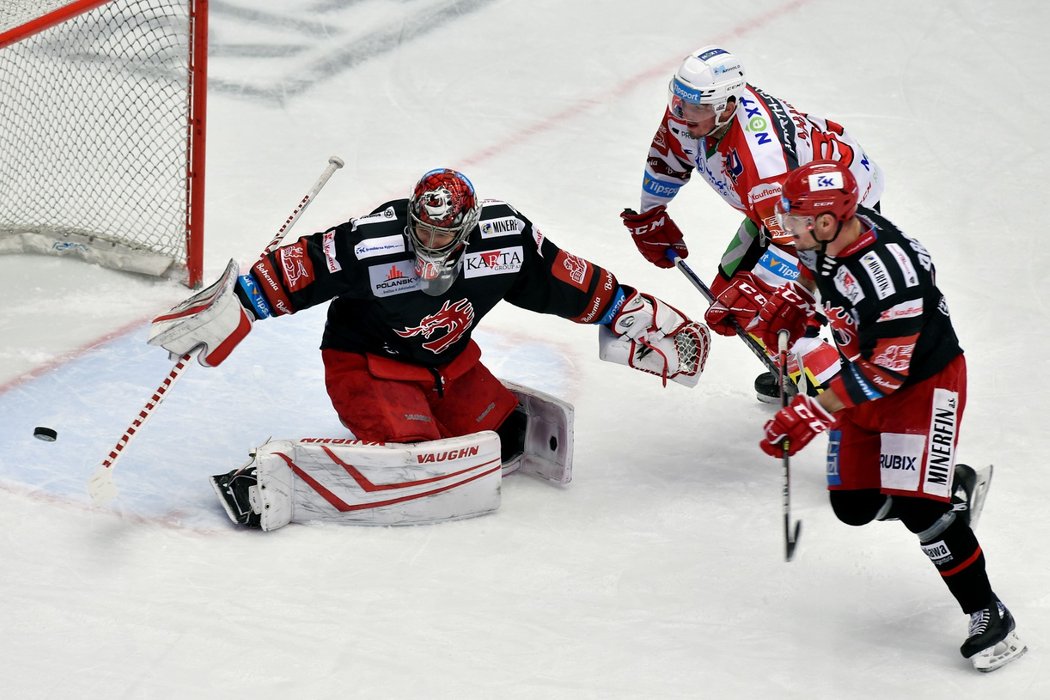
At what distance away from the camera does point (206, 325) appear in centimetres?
346

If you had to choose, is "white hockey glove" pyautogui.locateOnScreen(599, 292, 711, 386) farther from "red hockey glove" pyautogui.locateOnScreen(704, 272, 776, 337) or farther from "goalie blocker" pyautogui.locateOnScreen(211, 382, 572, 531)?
"goalie blocker" pyautogui.locateOnScreen(211, 382, 572, 531)

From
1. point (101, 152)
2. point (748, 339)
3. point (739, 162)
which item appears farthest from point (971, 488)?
point (101, 152)

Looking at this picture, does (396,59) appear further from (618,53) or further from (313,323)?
(313,323)

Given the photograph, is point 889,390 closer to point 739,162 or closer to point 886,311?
point 886,311

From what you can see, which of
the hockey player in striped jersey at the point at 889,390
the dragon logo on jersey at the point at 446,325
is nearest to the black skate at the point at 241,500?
the dragon logo on jersey at the point at 446,325

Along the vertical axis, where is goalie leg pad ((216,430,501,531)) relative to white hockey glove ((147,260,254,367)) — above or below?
below

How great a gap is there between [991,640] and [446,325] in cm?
158

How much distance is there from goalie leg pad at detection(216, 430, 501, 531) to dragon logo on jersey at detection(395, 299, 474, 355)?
28cm

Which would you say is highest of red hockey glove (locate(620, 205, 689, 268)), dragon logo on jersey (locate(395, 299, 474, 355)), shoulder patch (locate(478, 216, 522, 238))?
shoulder patch (locate(478, 216, 522, 238))

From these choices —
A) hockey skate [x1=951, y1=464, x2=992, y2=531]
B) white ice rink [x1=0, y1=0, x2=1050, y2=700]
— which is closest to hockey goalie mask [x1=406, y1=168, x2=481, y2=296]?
white ice rink [x1=0, y1=0, x2=1050, y2=700]

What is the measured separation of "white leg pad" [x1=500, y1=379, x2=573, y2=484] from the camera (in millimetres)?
3893

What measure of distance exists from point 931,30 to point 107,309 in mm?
4465

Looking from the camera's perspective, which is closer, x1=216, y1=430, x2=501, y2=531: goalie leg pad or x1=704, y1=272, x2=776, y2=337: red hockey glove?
x1=216, y1=430, x2=501, y2=531: goalie leg pad

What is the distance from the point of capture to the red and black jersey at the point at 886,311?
3.07 meters
